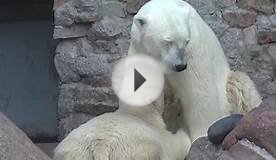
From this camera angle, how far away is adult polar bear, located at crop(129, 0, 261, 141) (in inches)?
77.5

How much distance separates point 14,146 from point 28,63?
2328 mm

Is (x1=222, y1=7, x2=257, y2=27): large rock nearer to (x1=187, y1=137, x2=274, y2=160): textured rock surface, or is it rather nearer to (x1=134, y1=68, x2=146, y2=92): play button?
(x1=134, y1=68, x2=146, y2=92): play button

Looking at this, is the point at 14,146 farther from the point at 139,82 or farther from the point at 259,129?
the point at 259,129

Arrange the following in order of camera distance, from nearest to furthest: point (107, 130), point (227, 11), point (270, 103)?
point (270, 103), point (107, 130), point (227, 11)

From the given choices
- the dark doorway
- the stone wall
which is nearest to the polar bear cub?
the stone wall

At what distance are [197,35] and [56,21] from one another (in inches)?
58.2

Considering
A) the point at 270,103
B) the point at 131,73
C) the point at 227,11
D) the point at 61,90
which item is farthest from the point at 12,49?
the point at 270,103

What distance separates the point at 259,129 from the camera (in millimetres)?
1570

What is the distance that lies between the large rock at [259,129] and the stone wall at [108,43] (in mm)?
1773

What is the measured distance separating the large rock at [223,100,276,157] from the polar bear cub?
38 cm

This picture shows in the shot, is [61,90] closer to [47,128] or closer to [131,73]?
[47,128]

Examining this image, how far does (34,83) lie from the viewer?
4.25 meters

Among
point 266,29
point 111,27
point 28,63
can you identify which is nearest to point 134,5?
point 111,27

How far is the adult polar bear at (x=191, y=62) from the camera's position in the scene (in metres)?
1.97
